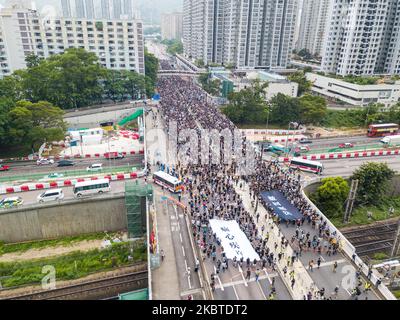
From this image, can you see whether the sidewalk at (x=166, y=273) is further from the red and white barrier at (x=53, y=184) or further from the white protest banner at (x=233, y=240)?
the red and white barrier at (x=53, y=184)

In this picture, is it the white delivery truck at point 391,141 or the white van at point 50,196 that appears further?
the white delivery truck at point 391,141

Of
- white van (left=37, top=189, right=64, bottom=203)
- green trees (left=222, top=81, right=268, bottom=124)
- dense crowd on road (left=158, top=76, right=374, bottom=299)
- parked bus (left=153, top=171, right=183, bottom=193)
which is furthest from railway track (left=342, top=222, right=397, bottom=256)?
green trees (left=222, top=81, right=268, bottom=124)

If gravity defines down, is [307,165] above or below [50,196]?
above

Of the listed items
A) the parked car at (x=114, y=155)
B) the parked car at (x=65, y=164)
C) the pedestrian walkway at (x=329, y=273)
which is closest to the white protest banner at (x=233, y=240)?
the pedestrian walkway at (x=329, y=273)

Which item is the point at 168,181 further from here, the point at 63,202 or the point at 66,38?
the point at 66,38

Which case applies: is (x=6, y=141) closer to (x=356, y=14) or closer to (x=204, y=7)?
(x=356, y=14)

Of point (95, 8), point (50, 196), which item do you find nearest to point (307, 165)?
point (50, 196)
